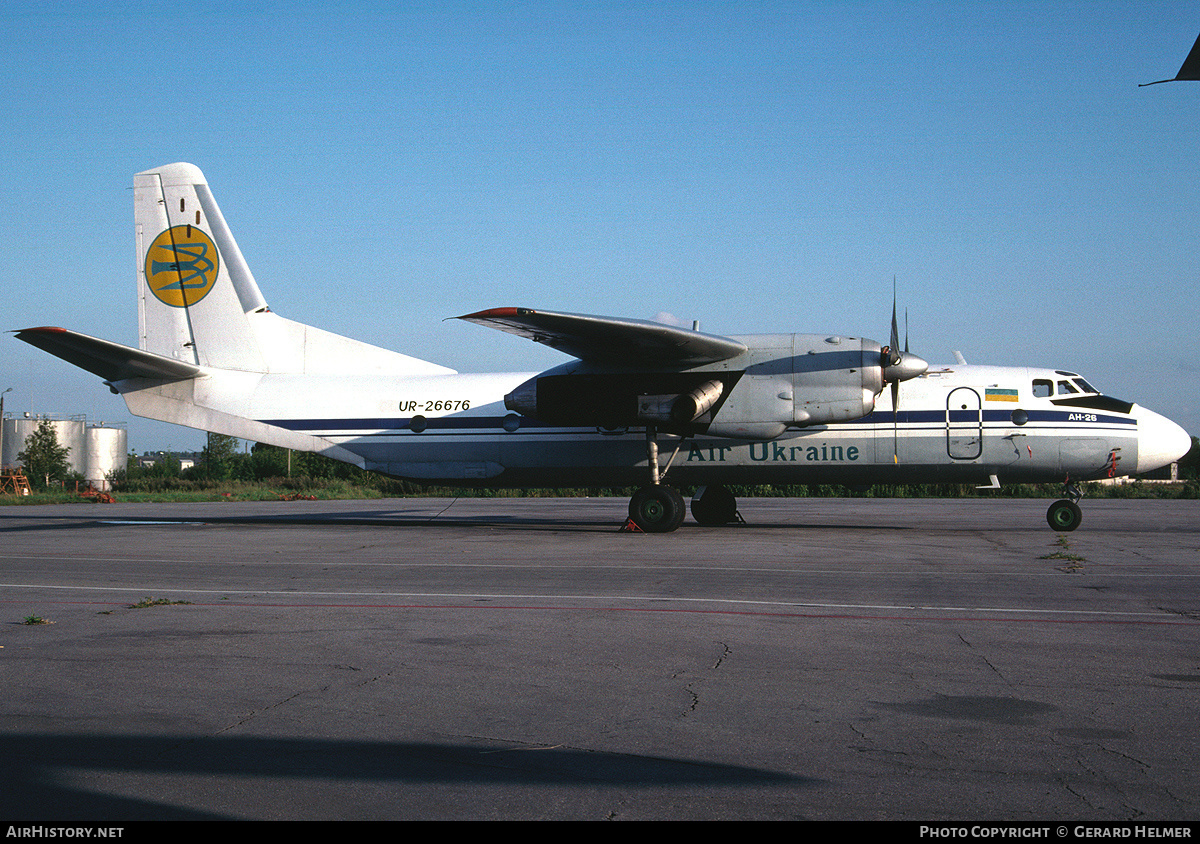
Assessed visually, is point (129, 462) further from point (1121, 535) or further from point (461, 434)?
point (1121, 535)

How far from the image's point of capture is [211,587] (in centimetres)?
1005

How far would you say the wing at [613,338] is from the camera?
591 inches

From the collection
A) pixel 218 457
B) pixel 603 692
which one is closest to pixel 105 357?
pixel 603 692

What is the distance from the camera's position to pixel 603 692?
534cm

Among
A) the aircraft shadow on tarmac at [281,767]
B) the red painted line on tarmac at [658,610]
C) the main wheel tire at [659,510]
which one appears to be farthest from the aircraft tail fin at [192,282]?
the aircraft shadow on tarmac at [281,767]

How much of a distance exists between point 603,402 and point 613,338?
209 cm

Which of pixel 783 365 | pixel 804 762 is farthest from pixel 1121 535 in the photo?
pixel 804 762

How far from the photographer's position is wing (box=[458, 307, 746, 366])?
15023 millimetres

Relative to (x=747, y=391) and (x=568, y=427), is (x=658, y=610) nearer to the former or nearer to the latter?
(x=747, y=391)

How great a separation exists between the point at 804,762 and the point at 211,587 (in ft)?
26.5

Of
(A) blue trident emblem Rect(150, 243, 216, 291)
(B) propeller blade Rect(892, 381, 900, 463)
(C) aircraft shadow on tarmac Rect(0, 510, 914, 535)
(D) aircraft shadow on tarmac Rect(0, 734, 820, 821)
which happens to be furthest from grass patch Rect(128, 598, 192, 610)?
(A) blue trident emblem Rect(150, 243, 216, 291)

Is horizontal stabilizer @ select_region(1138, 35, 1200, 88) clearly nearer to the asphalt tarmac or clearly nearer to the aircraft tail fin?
the asphalt tarmac

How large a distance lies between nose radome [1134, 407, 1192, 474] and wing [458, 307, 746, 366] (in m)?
8.23

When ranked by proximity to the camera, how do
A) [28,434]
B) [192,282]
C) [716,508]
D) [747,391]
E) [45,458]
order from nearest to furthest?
[747,391], [716,508], [192,282], [45,458], [28,434]
